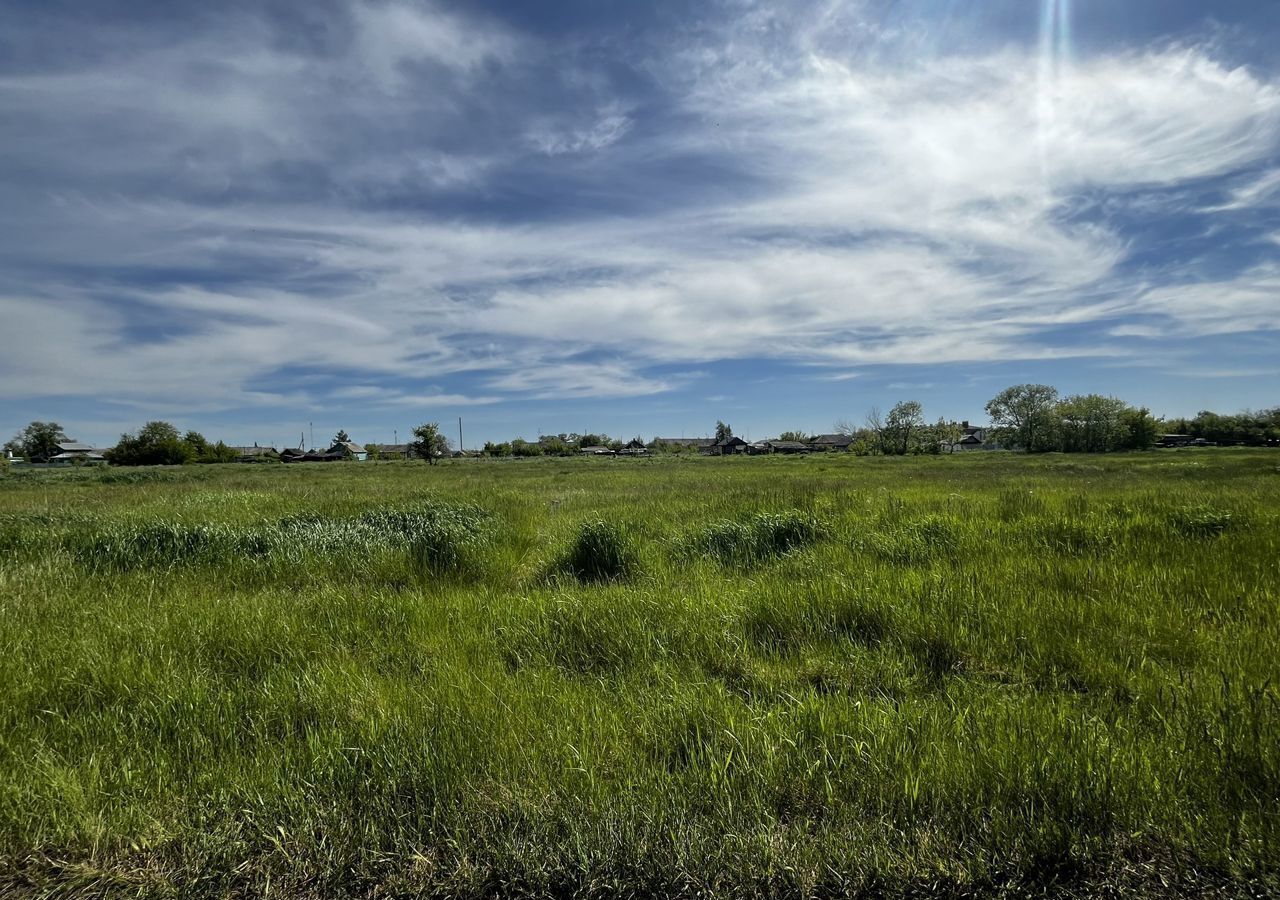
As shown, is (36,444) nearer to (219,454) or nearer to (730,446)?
(219,454)

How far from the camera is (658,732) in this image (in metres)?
3.04

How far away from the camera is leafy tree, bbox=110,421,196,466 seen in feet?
296

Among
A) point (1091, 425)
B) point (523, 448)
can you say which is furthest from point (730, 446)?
point (1091, 425)

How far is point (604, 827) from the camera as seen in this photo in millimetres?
2316

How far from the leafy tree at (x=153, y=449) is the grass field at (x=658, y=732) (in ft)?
362

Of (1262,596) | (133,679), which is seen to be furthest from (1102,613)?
(133,679)

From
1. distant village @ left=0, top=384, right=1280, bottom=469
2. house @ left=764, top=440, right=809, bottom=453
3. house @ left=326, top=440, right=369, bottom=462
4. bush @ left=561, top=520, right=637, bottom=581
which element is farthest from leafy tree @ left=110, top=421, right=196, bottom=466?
house @ left=764, top=440, right=809, bottom=453

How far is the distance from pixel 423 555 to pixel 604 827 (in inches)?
231

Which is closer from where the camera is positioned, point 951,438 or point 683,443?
point 951,438

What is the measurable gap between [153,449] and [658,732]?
11984 centimetres

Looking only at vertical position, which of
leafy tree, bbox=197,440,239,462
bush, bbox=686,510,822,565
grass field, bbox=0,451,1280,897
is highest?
leafy tree, bbox=197,440,239,462

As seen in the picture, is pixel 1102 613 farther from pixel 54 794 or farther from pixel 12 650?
pixel 12 650

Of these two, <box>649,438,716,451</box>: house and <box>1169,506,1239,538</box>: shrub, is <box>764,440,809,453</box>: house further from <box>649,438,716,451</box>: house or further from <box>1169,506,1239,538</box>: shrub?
<box>1169,506,1239,538</box>: shrub

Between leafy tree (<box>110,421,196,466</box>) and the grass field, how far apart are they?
110m
